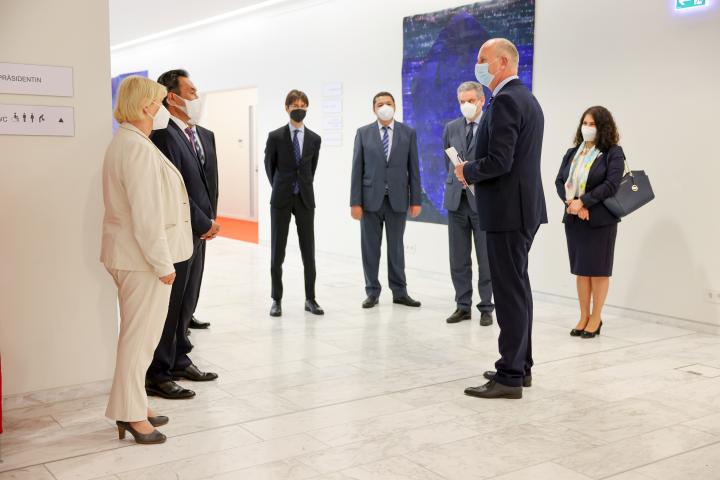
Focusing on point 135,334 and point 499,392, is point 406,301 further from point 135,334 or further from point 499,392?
point 135,334

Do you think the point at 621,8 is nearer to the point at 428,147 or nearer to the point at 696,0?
the point at 696,0

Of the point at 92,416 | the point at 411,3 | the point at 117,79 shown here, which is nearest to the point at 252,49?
the point at 411,3

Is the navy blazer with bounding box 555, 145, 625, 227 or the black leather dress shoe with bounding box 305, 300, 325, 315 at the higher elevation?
the navy blazer with bounding box 555, 145, 625, 227

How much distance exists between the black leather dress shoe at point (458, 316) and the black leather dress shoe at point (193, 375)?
228 cm

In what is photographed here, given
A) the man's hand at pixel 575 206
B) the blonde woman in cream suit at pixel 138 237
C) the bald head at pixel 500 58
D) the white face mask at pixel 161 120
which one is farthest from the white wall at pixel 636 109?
the blonde woman in cream suit at pixel 138 237

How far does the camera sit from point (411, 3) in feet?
28.3

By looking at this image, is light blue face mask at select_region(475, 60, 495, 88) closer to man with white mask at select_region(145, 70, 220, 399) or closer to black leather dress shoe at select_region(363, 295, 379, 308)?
man with white mask at select_region(145, 70, 220, 399)

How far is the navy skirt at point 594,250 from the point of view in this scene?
582 centimetres

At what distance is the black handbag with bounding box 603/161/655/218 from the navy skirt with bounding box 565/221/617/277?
0.17 meters

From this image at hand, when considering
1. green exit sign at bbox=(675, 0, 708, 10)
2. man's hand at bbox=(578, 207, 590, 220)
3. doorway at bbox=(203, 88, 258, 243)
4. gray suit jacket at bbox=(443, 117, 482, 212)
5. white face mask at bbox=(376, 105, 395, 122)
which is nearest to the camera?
man's hand at bbox=(578, 207, 590, 220)

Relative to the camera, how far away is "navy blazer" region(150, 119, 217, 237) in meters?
4.27

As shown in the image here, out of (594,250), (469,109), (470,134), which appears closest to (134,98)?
(469,109)

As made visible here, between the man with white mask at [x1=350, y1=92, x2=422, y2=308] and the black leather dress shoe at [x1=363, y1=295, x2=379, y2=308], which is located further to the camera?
the black leather dress shoe at [x1=363, y1=295, x2=379, y2=308]

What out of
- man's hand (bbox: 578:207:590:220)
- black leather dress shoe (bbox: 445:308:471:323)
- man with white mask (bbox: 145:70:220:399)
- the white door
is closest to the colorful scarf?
man's hand (bbox: 578:207:590:220)
